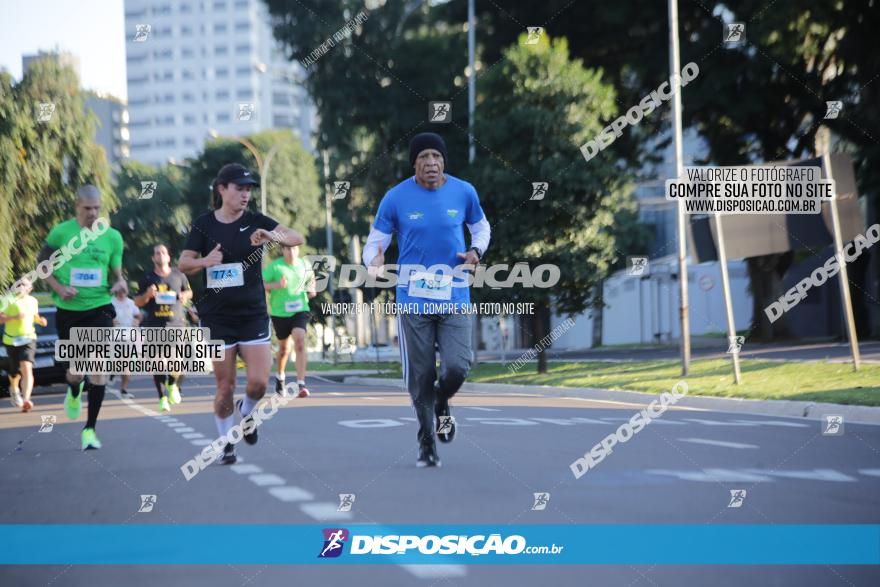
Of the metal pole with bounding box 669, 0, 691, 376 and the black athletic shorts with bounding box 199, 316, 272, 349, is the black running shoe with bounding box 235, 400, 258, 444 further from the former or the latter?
the metal pole with bounding box 669, 0, 691, 376

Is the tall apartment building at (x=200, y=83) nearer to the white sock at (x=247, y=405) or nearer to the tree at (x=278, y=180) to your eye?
the tree at (x=278, y=180)

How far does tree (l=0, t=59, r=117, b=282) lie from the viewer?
31.2m

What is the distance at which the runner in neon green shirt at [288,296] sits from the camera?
17.0 meters

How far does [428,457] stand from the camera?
29.6ft

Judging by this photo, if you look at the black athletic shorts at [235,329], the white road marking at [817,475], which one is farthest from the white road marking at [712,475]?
the black athletic shorts at [235,329]

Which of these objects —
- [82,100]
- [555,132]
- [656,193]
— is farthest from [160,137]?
[555,132]

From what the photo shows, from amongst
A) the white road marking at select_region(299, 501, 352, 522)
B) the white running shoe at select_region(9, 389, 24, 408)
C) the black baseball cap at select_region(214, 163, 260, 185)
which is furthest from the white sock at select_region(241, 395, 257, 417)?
the white running shoe at select_region(9, 389, 24, 408)

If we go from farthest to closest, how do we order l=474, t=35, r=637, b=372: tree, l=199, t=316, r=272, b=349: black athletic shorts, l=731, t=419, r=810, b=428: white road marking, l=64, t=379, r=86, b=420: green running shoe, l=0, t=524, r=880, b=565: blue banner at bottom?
1. l=474, t=35, r=637, b=372: tree
2. l=731, t=419, r=810, b=428: white road marking
3. l=64, t=379, r=86, b=420: green running shoe
4. l=199, t=316, r=272, b=349: black athletic shorts
5. l=0, t=524, r=880, b=565: blue banner at bottom

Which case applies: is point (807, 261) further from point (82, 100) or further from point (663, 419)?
point (663, 419)

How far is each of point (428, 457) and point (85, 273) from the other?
3.72 meters

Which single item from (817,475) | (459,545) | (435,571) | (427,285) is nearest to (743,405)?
(817,475)

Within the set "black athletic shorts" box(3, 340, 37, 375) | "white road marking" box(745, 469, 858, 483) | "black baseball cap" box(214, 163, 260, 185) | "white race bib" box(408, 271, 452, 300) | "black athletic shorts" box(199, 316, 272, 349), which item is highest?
"black baseball cap" box(214, 163, 260, 185)

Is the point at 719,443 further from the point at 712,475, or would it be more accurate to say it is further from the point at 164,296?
the point at 164,296

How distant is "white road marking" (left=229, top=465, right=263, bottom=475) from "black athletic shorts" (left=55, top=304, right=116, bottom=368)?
2.49m
